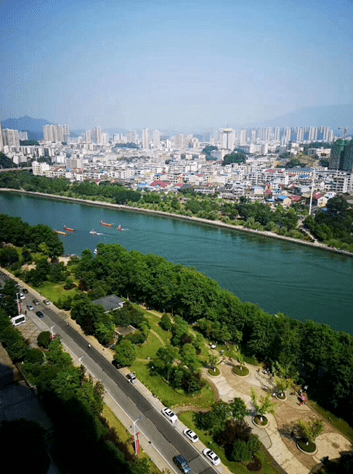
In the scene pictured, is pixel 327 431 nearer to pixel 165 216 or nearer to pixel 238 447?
pixel 238 447

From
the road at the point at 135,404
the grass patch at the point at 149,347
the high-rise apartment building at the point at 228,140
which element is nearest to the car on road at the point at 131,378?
the road at the point at 135,404

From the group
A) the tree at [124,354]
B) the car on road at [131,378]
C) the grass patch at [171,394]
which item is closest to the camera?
the grass patch at [171,394]

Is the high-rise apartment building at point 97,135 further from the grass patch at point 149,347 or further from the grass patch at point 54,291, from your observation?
the grass patch at point 149,347

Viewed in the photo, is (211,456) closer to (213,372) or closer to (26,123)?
(213,372)

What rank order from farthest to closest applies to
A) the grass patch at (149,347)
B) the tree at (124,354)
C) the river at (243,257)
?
the river at (243,257) → the grass patch at (149,347) → the tree at (124,354)

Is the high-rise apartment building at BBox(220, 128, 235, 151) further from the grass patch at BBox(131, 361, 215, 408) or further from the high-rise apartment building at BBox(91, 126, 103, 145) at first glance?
the grass patch at BBox(131, 361, 215, 408)

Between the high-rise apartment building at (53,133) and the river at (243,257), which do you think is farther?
the high-rise apartment building at (53,133)
